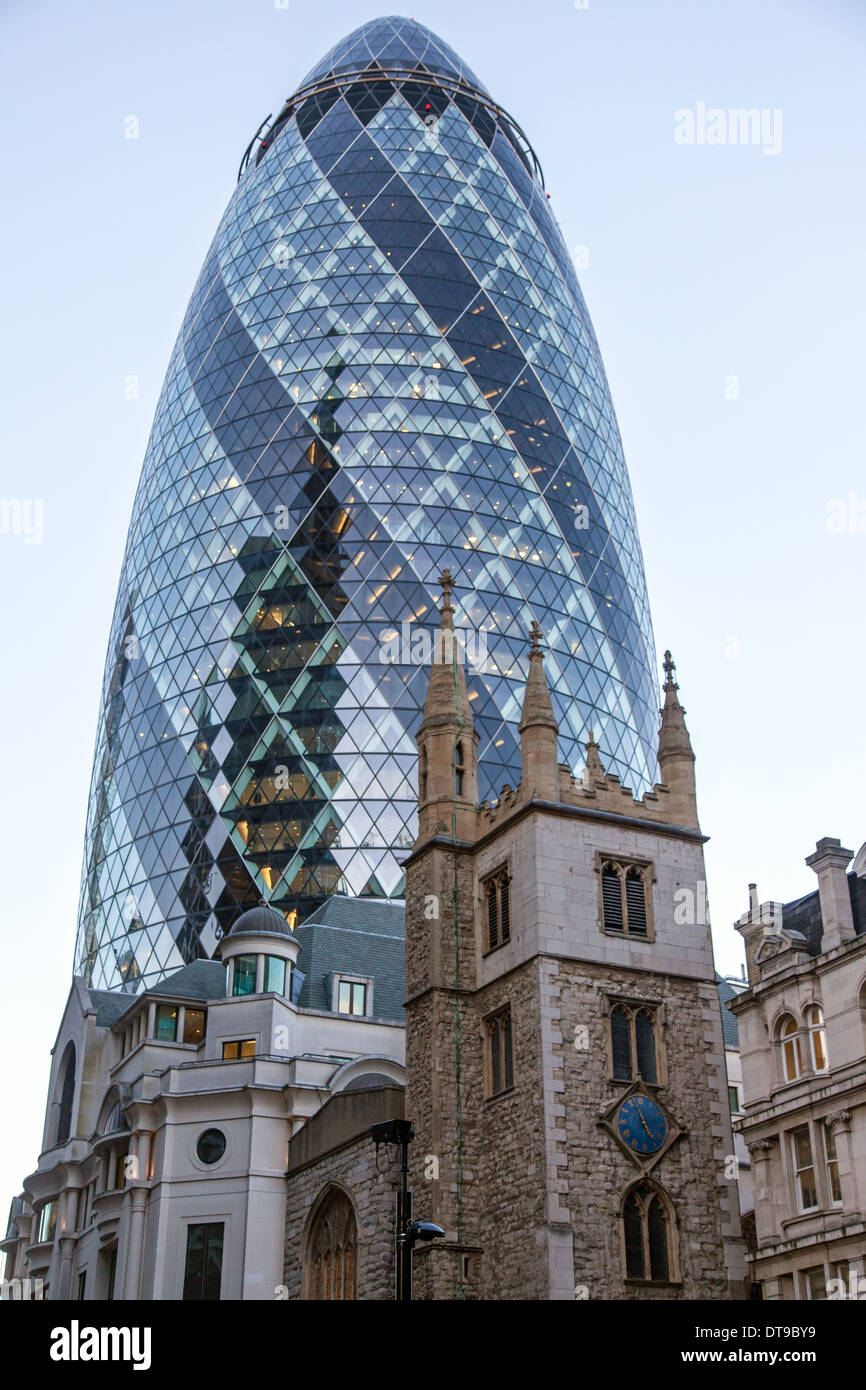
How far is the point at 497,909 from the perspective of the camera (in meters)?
31.6

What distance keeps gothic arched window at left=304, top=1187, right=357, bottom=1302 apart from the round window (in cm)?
491

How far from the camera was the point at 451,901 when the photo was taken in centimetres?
3238

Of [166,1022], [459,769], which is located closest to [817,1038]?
[459,769]

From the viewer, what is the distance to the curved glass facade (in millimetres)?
56531

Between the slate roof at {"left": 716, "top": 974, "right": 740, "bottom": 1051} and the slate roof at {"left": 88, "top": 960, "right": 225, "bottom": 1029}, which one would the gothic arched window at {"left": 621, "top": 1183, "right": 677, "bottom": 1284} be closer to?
the slate roof at {"left": 716, "top": 974, "right": 740, "bottom": 1051}

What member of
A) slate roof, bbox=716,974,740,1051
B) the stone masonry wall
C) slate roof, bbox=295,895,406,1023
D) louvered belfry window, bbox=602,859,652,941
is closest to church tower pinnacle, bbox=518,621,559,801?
louvered belfry window, bbox=602,859,652,941

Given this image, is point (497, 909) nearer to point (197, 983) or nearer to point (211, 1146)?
point (211, 1146)

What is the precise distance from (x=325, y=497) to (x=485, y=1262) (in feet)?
124

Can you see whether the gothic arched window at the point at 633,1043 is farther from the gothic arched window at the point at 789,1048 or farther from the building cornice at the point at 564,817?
the building cornice at the point at 564,817

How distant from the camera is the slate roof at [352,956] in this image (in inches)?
1768

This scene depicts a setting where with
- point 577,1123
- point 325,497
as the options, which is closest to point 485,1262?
point 577,1123

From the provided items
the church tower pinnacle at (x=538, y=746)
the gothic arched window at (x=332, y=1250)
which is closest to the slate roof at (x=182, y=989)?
the gothic arched window at (x=332, y=1250)

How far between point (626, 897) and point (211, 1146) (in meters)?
14.7

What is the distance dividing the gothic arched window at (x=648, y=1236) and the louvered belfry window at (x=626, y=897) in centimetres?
498
